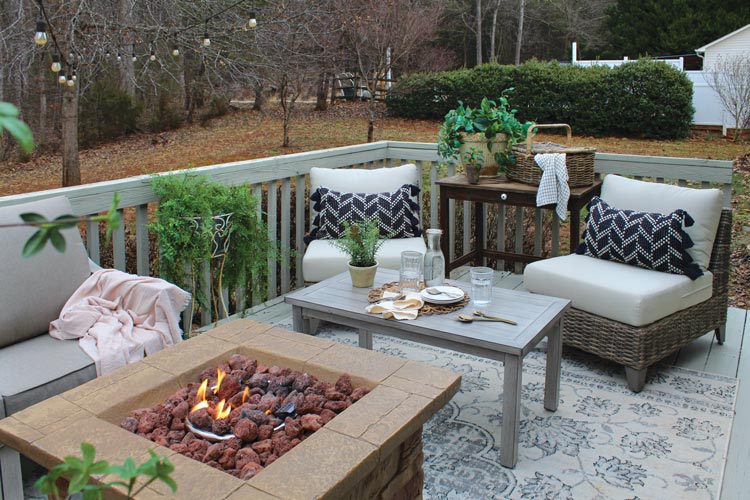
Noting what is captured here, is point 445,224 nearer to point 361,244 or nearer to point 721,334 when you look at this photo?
point 361,244

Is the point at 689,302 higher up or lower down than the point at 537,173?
lower down

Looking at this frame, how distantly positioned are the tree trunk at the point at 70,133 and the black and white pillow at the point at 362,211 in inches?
217

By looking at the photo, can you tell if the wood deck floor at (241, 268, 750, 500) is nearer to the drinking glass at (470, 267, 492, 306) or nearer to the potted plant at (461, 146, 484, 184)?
the potted plant at (461, 146, 484, 184)

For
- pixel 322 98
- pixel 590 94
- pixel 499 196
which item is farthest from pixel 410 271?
pixel 322 98

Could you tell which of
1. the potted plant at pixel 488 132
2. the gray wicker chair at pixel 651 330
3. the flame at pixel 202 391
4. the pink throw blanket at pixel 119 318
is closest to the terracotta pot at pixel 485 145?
the potted plant at pixel 488 132

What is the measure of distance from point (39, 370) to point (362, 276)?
1.31 metres

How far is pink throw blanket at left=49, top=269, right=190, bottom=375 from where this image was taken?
2484 millimetres

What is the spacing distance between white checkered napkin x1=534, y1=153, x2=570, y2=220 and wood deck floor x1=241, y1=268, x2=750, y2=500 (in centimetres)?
84

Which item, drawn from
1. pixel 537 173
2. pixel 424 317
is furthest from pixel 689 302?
pixel 424 317

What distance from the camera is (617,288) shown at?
310cm

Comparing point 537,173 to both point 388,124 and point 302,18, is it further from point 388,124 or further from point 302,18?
point 388,124

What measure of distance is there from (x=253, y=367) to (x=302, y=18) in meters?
9.67

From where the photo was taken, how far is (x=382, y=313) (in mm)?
2682

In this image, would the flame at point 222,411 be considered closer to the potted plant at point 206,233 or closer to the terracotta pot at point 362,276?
the terracotta pot at point 362,276
